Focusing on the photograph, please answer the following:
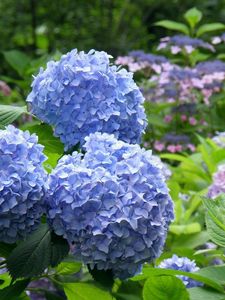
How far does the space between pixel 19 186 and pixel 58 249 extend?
0.50 feet

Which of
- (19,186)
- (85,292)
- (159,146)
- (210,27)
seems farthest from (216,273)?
(210,27)

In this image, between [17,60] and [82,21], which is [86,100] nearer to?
[17,60]

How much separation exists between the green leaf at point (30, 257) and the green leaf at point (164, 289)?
20 centimetres

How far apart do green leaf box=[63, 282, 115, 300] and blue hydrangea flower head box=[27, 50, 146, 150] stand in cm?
31

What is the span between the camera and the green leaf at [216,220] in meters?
1.76

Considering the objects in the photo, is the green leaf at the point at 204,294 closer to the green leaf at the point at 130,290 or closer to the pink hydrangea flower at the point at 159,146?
the green leaf at the point at 130,290

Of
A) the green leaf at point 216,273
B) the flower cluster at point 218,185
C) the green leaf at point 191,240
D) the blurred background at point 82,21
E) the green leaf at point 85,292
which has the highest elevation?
the green leaf at point 85,292

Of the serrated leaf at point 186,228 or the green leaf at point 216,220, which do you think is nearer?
the green leaf at point 216,220

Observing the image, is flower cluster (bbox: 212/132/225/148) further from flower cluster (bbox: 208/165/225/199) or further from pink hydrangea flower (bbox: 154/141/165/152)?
flower cluster (bbox: 208/165/225/199)

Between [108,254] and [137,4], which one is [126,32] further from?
[108,254]

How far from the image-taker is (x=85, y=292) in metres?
1.68

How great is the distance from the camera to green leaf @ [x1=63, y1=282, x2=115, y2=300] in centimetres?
166

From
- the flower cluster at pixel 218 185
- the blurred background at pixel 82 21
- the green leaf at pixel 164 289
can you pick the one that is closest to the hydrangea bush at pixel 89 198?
the green leaf at pixel 164 289

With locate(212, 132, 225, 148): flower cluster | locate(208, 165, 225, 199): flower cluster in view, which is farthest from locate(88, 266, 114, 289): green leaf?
locate(212, 132, 225, 148): flower cluster
